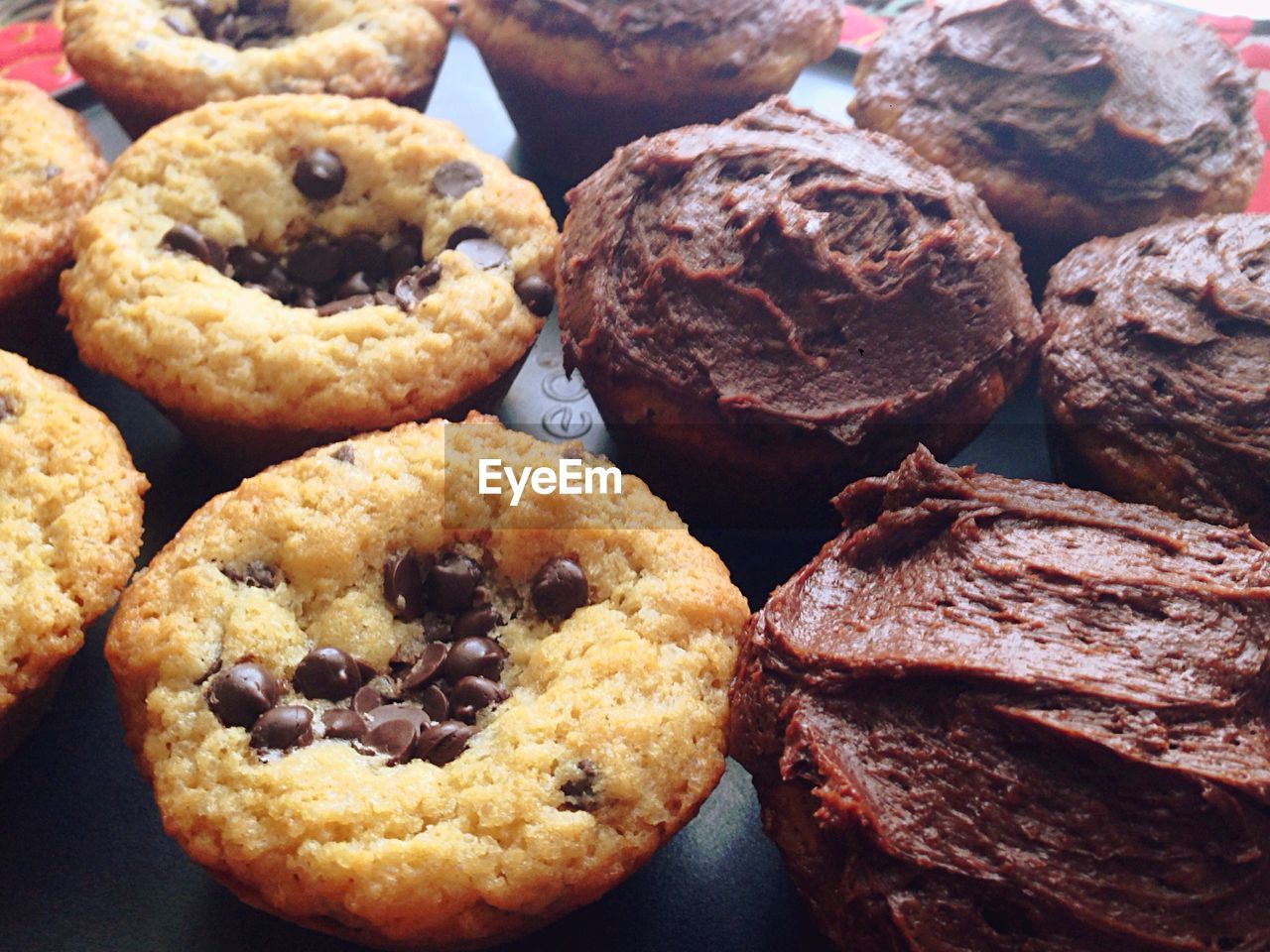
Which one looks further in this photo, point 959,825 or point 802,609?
point 802,609

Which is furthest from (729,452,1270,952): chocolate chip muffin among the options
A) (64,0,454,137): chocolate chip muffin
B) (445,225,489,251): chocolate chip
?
(64,0,454,137): chocolate chip muffin

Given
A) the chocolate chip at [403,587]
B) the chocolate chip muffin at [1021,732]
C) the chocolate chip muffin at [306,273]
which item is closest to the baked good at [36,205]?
the chocolate chip muffin at [306,273]

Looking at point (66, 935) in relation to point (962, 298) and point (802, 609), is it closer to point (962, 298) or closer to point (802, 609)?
point (802, 609)

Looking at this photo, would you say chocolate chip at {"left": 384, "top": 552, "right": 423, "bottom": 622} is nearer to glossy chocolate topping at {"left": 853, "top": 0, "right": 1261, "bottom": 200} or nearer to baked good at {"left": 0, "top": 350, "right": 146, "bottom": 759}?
baked good at {"left": 0, "top": 350, "right": 146, "bottom": 759}

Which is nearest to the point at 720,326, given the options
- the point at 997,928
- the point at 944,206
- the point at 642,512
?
the point at 642,512

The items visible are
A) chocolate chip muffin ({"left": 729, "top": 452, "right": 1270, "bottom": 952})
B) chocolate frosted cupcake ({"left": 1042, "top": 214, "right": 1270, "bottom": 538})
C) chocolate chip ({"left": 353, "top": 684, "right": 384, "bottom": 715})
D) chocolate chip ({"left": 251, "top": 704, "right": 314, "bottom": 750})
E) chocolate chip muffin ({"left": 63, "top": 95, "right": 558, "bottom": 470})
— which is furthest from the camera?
chocolate chip muffin ({"left": 63, "top": 95, "right": 558, "bottom": 470})
